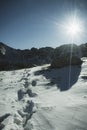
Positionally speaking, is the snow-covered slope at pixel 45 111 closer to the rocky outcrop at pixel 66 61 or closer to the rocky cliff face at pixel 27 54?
the rocky outcrop at pixel 66 61

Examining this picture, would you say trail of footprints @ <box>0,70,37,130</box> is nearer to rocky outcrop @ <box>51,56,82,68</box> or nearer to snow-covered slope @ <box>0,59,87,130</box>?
snow-covered slope @ <box>0,59,87,130</box>

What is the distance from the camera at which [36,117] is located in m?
6.44

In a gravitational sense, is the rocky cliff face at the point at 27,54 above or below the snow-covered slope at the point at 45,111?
above

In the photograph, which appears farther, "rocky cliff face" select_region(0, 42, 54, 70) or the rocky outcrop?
"rocky cliff face" select_region(0, 42, 54, 70)

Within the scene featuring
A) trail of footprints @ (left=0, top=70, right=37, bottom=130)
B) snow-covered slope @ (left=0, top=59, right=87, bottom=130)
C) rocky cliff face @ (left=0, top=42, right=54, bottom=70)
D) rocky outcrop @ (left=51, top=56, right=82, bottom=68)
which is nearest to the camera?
snow-covered slope @ (left=0, top=59, right=87, bottom=130)

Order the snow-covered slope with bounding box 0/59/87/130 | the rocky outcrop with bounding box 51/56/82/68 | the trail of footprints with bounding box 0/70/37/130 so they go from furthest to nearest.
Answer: the rocky outcrop with bounding box 51/56/82/68 < the trail of footprints with bounding box 0/70/37/130 < the snow-covered slope with bounding box 0/59/87/130

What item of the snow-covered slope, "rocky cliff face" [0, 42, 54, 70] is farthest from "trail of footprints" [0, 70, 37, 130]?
"rocky cliff face" [0, 42, 54, 70]

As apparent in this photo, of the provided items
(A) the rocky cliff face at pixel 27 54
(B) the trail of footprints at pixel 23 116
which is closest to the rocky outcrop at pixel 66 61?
(B) the trail of footprints at pixel 23 116

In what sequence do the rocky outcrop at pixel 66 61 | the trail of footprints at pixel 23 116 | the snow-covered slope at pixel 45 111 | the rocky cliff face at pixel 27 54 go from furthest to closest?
1. the rocky cliff face at pixel 27 54
2. the rocky outcrop at pixel 66 61
3. the trail of footprints at pixel 23 116
4. the snow-covered slope at pixel 45 111

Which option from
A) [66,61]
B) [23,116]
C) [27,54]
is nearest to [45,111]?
[23,116]

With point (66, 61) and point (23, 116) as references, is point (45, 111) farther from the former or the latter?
point (66, 61)

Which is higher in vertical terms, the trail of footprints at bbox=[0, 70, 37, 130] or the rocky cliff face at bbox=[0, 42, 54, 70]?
the rocky cliff face at bbox=[0, 42, 54, 70]

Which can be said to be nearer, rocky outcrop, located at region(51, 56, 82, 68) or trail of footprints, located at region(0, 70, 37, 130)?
trail of footprints, located at region(0, 70, 37, 130)

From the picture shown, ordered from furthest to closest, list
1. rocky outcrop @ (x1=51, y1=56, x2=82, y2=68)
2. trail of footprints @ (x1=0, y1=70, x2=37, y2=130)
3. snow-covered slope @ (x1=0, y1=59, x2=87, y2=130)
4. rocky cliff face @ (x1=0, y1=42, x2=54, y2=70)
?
1. rocky cliff face @ (x1=0, y1=42, x2=54, y2=70)
2. rocky outcrop @ (x1=51, y1=56, x2=82, y2=68)
3. trail of footprints @ (x1=0, y1=70, x2=37, y2=130)
4. snow-covered slope @ (x1=0, y1=59, x2=87, y2=130)
